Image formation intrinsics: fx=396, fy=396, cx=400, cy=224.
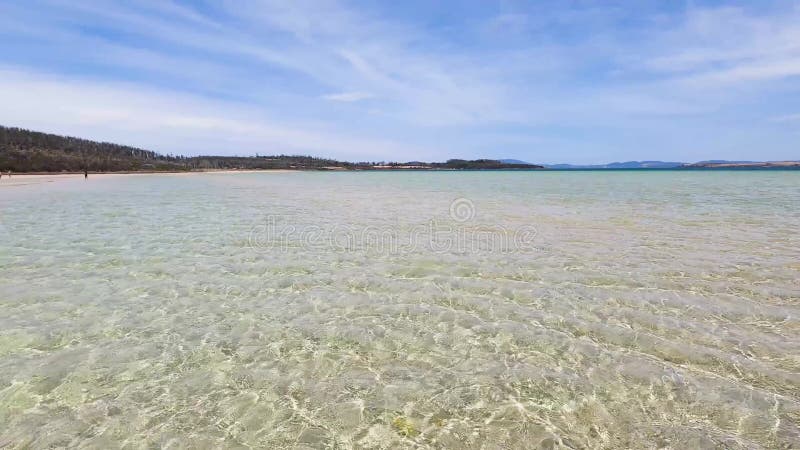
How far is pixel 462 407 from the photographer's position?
4.68 m

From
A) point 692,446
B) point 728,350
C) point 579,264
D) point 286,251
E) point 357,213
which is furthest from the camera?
point 357,213

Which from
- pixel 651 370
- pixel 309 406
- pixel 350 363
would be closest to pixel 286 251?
pixel 350 363

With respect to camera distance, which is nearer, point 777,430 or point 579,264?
point 777,430

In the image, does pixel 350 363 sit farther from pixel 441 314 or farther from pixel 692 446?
pixel 692 446

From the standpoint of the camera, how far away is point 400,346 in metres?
6.25

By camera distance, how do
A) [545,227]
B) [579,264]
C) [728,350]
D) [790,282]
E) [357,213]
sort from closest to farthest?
[728,350], [790,282], [579,264], [545,227], [357,213]

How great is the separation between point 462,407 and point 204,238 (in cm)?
1327

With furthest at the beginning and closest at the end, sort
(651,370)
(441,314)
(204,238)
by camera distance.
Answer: (204,238)
(441,314)
(651,370)

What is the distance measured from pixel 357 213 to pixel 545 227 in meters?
10.9

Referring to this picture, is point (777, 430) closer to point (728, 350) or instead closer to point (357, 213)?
point (728, 350)

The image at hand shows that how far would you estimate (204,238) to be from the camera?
1502 cm

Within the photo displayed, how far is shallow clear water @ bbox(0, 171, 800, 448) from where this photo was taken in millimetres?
4309

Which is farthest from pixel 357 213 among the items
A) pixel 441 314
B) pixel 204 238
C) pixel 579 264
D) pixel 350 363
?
pixel 350 363

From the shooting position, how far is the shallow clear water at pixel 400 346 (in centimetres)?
431
